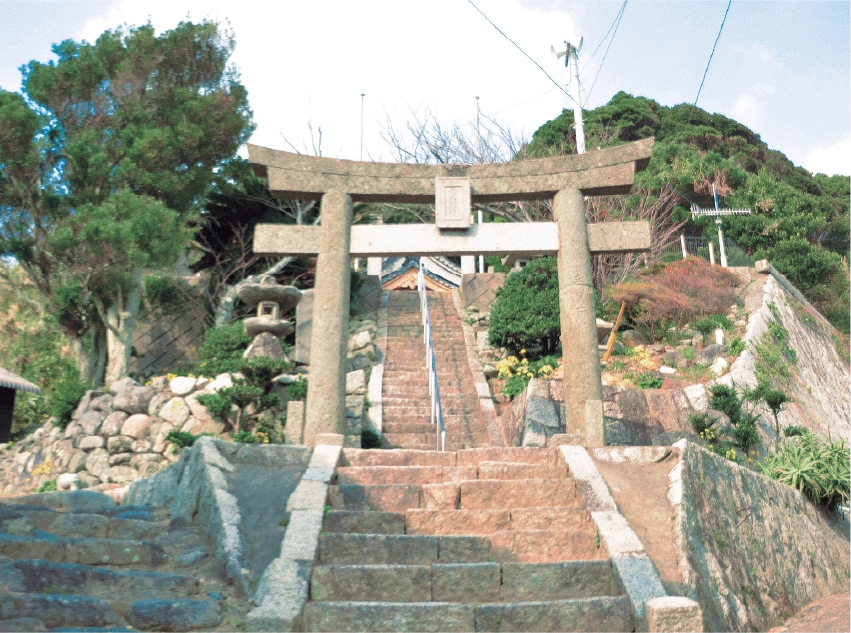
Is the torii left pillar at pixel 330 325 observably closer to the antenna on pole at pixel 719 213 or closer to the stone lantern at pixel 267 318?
the stone lantern at pixel 267 318

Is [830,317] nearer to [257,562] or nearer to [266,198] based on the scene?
[266,198]

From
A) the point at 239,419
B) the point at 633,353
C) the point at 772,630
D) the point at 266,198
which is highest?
the point at 266,198

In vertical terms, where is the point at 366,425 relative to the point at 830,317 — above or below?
below

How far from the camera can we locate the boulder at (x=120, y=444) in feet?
37.8

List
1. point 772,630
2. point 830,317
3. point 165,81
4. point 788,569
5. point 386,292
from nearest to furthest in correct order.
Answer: point 772,630, point 788,569, point 165,81, point 386,292, point 830,317

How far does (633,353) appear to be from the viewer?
14.7 metres

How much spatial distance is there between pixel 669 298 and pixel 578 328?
9.03 meters

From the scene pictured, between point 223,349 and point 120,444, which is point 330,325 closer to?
point 120,444

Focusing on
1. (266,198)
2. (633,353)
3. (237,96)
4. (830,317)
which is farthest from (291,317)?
(830,317)

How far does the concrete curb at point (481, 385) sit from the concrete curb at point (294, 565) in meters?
6.24

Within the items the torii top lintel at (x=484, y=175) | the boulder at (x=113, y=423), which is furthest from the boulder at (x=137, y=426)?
the torii top lintel at (x=484, y=175)

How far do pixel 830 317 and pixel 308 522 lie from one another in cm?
2234

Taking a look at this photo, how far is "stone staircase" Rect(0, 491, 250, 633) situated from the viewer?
160 inches

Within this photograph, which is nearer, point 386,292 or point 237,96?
point 237,96
